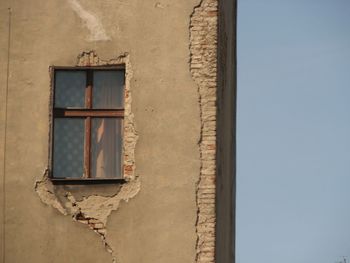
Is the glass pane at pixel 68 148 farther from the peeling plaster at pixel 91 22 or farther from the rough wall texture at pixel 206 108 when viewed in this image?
the rough wall texture at pixel 206 108

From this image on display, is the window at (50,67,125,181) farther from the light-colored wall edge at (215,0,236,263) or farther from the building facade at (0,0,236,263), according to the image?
the light-colored wall edge at (215,0,236,263)

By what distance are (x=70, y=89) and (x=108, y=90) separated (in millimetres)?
508

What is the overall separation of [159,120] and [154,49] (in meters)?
0.95

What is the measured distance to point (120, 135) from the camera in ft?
45.0

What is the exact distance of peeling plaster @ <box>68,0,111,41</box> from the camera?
13.7 meters

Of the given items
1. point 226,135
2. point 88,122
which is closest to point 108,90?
point 88,122

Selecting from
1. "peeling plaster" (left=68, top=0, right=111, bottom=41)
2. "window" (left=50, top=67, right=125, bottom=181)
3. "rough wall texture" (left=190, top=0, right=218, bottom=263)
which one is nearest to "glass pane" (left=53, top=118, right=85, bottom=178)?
"window" (left=50, top=67, right=125, bottom=181)

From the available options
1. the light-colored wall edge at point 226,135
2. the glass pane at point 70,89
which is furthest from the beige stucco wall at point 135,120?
the light-colored wall edge at point 226,135

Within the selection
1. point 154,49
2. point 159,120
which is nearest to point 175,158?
point 159,120

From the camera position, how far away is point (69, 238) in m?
13.3

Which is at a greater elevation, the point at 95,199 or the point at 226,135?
the point at 226,135

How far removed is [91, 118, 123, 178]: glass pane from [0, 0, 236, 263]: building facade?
28 millimetres

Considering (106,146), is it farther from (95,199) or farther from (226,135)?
(226,135)

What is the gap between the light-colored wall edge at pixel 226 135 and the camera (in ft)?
46.0
